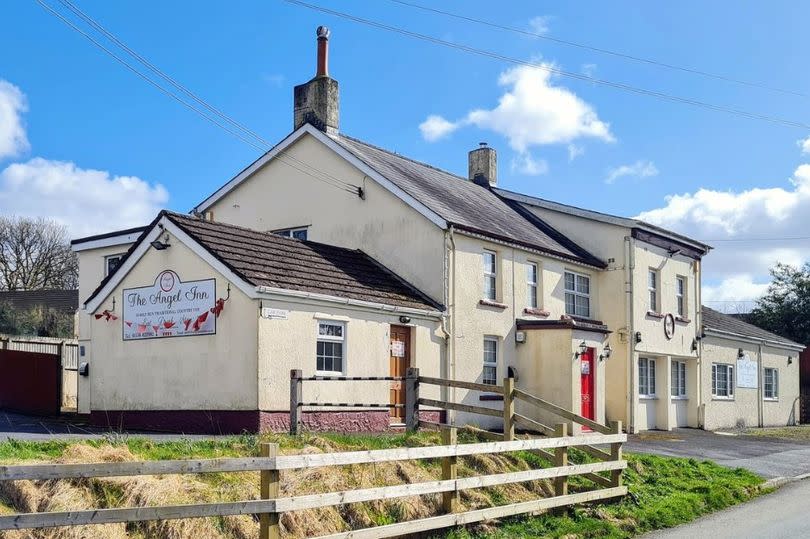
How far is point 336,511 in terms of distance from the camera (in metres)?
10.1

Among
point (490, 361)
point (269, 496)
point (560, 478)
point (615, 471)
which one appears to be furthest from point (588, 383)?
point (269, 496)

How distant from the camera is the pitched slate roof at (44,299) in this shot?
4434 centimetres

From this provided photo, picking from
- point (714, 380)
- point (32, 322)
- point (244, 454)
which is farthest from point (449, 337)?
point (32, 322)

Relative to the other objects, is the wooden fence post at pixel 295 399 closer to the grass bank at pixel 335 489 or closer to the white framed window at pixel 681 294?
the grass bank at pixel 335 489

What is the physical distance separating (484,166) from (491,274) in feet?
29.2

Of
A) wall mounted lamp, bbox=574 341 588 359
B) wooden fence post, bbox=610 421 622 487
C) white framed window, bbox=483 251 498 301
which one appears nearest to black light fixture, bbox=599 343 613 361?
wall mounted lamp, bbox=574 341 588 359

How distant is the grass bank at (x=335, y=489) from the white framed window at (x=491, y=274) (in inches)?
299

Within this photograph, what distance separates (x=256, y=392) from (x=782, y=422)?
26421mm

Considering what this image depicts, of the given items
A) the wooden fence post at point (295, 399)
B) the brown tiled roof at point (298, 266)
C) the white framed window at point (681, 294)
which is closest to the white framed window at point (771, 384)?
the white framed window at point (681, 294)

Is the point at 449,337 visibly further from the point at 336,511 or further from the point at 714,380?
the point at 714,380

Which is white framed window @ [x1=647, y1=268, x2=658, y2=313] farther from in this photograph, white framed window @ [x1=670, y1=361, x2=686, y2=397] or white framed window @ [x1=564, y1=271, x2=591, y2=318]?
white framed window @ [x1=670, y1=361, x2=686, y2=397]

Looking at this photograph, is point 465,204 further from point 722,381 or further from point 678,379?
point 722,381

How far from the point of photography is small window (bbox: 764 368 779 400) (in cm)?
3553

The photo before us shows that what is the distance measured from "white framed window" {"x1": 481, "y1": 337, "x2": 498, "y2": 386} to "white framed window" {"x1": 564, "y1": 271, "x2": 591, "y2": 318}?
12.6ft
